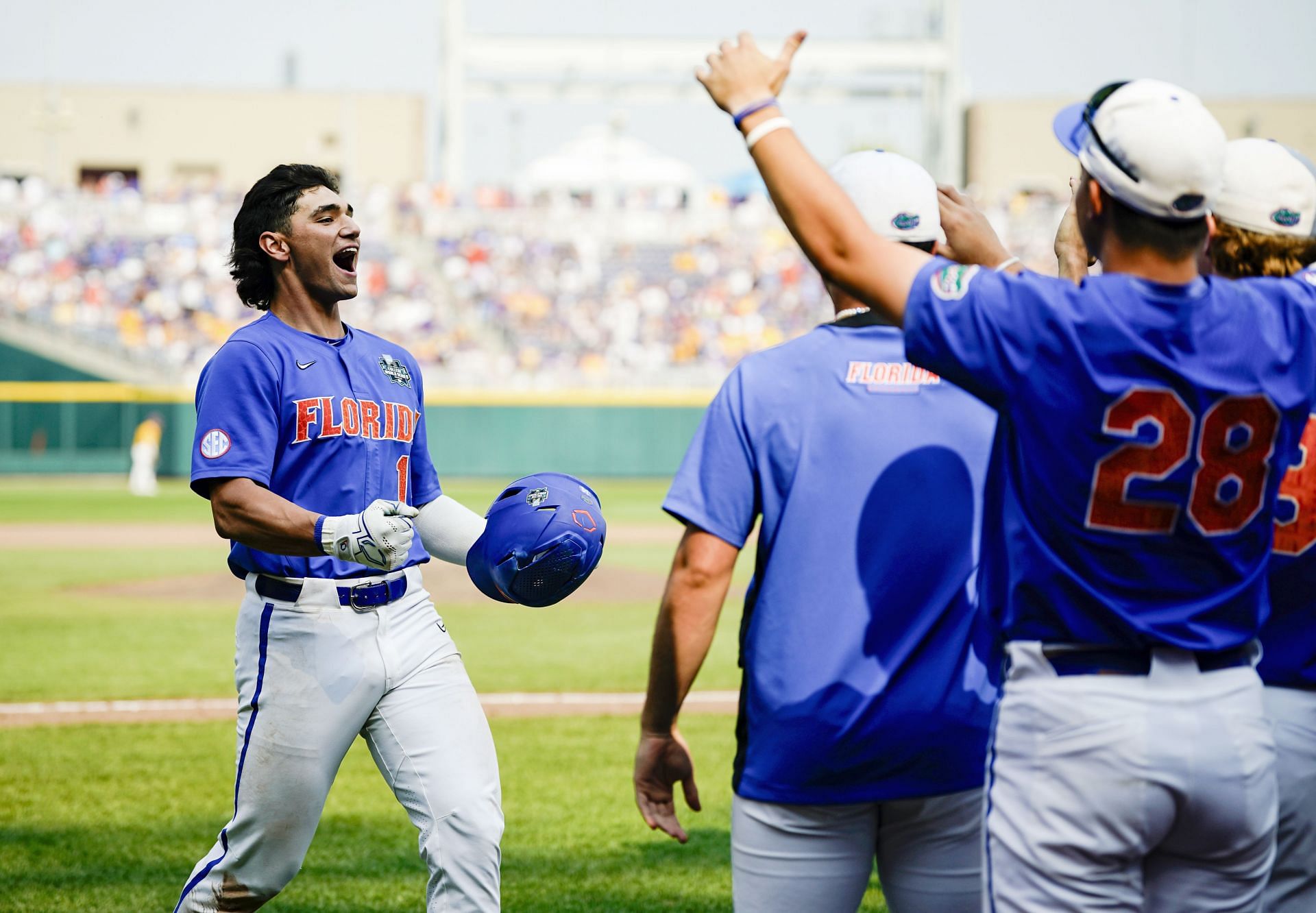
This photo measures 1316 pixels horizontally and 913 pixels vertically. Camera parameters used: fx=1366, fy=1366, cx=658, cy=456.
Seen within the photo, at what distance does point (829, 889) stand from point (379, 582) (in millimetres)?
1808

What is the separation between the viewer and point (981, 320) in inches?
90.4

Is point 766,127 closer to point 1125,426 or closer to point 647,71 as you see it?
point 1125,426

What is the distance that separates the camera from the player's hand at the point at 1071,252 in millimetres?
2963

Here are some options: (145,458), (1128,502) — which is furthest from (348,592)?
(145,458)

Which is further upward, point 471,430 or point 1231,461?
point 1231,461

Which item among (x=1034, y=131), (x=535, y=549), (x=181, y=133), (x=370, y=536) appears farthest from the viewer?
(x=1034, y=131)

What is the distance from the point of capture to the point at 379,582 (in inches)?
160

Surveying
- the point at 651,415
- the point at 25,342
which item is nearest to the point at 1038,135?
the point at 651,415

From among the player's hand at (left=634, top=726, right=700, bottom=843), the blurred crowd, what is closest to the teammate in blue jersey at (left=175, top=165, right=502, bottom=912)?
the player's hand at (left=634, top=726, right=700, bottom=843)

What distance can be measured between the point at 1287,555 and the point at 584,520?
2.10 meters

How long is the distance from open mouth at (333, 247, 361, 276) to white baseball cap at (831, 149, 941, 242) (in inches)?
80.3

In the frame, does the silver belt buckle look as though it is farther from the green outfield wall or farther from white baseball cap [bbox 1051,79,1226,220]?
the green outfield wall

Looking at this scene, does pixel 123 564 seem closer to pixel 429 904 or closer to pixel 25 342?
pixel 429 904

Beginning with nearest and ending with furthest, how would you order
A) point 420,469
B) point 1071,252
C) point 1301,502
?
1. point 1301,502
2. point 1071,252
3. point 420,469
